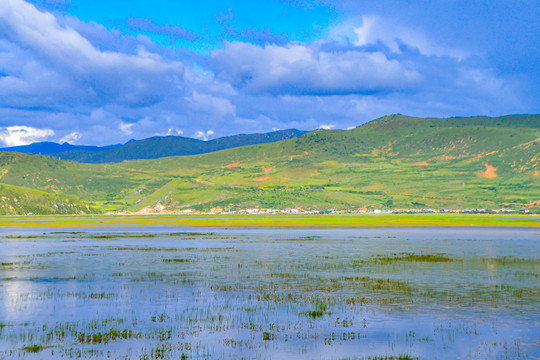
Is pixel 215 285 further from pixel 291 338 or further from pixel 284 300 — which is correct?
pixel 291 338

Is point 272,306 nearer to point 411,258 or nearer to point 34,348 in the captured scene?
point 34,348

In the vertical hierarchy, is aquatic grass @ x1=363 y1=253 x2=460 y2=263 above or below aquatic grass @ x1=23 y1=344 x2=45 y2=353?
below

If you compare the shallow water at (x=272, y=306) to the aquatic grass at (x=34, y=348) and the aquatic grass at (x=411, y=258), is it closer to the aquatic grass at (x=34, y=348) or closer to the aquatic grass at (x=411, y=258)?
the aquatic grass at (x=34, y=348)

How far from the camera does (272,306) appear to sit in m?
40.6

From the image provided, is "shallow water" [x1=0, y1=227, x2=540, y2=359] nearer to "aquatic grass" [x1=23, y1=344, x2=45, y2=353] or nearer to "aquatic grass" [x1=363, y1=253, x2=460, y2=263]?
"aquatic grass" [x1=23, y1=344, x2=45, y2=353]

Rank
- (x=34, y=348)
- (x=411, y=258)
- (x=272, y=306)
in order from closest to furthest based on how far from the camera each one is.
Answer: (x=34, y=348), (x=272, y=306), (x=411, y=258)

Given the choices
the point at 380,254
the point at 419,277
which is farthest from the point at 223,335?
the point at 380,254

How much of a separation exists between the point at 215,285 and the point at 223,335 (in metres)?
18.2

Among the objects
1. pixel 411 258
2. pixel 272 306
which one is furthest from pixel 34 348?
pixel 411 258

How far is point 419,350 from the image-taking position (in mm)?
28875

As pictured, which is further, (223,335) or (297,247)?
(297,247)

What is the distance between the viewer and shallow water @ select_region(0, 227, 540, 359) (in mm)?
29438

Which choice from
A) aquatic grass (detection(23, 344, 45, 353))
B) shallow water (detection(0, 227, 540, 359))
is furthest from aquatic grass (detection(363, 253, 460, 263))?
aquatic grass (detection(23, 344, 45, 353))

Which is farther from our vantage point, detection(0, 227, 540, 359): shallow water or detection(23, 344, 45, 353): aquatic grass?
detection(0, 227, 540, 359): shallow water
